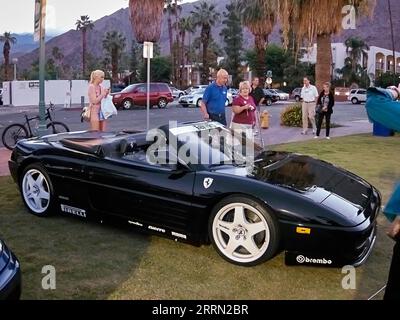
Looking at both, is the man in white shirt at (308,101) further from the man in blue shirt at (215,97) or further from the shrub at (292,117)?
the man in blue shirt at (215,97)

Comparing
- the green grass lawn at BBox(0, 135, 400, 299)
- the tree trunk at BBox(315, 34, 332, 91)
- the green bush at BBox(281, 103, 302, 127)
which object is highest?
the tree trunk at BBox(315, 34, 332, 91)

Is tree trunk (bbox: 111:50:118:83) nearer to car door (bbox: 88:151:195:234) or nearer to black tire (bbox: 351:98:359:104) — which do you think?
black tire (bbox: 351:98:359:104)

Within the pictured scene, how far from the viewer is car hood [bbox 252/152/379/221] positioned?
12.8 feet

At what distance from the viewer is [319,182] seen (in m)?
4.29

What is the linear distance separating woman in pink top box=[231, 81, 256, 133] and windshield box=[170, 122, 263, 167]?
113 inches

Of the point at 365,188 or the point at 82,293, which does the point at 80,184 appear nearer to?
the point at 82,293

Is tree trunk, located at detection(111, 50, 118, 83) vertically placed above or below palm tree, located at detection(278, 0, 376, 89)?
above

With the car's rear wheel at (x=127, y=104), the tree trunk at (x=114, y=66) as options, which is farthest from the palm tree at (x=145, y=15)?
the tree trunk at (x=114, y=66)

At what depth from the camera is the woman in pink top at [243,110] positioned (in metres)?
8.04

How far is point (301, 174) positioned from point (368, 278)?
1081 mm

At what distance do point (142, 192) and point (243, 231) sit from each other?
994mm

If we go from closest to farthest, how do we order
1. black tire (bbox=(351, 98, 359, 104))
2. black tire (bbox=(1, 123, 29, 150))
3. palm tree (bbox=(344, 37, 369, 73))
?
black tire (bbox=(1, 123, 29, 150))
black tire (bbox=(351, 98, 359, 104))
palm tree (bbox=(344, 37, 369, 73))

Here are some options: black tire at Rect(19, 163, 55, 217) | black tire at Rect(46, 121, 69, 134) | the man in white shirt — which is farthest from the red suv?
black tire at Rect(19, 163, 55, 217)

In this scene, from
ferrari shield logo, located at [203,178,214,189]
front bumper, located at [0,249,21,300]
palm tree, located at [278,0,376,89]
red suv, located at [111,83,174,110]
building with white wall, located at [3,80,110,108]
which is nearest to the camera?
front bumper, located at [0,249,21,300]
